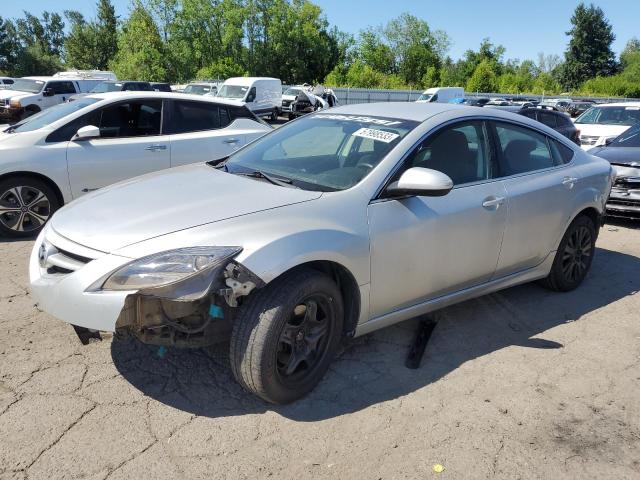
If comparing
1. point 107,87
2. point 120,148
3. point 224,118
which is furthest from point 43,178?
point 107,87

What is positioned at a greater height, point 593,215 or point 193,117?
point 193,117

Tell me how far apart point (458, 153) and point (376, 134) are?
0.61m

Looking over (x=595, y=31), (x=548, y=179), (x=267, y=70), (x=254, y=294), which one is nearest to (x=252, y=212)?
(x=254, y=294)

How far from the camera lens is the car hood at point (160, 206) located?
9.12 feet

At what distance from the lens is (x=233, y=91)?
2212 centimetres

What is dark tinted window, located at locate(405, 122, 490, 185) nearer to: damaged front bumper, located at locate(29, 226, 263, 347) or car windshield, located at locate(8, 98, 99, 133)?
damaged front bumper, located at locate(29, 226, 263, 347)

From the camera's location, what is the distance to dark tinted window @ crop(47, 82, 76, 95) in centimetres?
2088

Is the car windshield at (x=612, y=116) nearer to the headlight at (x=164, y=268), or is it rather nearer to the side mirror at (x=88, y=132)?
the side mirror at (x=88, y=132)

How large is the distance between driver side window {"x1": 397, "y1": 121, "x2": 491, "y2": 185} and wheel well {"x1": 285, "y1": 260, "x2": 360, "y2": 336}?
2.54ft

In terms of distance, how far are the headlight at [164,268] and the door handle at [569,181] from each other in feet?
9.83

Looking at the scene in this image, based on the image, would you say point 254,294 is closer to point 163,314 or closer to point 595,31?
point 163,314

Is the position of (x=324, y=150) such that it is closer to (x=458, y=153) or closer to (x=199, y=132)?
(x=458, y=153)

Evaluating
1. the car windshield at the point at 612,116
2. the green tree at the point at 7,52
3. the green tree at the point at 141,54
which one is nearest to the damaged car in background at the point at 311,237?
the car windshield at the point at 612,116

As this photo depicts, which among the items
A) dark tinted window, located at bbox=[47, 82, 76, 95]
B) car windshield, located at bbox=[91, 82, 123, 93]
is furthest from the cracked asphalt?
car windshield, located at bbox=[91, 82, 123, 93]
